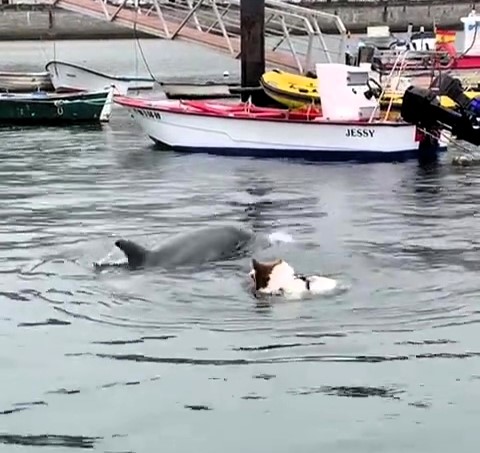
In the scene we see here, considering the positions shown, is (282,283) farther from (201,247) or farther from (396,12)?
(396,12)

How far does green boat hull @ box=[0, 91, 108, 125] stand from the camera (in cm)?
2812

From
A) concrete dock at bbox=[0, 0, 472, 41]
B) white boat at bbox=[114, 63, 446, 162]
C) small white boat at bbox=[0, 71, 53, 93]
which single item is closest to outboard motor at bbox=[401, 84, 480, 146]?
white boat at bbox=[114, 63, 446, 162]

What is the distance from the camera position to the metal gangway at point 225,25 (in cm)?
2894

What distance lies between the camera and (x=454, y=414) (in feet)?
26.6

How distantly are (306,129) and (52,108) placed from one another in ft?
27.5

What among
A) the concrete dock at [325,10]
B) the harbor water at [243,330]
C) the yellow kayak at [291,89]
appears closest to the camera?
the harbor water at [243,330]

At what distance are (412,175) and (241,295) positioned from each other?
9.30m

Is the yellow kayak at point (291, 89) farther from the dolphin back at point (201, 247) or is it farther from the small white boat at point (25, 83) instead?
the dolphin back at point (201, 247)

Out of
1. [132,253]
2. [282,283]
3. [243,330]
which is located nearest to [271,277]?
[282,283]

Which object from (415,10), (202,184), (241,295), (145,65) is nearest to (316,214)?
(202,184)

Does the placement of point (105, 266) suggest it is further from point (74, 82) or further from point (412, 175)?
point (74, 82)

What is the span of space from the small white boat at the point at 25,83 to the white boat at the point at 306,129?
11.4 m

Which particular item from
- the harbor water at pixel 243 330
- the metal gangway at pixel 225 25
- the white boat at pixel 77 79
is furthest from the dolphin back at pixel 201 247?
the white boat at pixel 77 79

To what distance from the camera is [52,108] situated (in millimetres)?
28109
